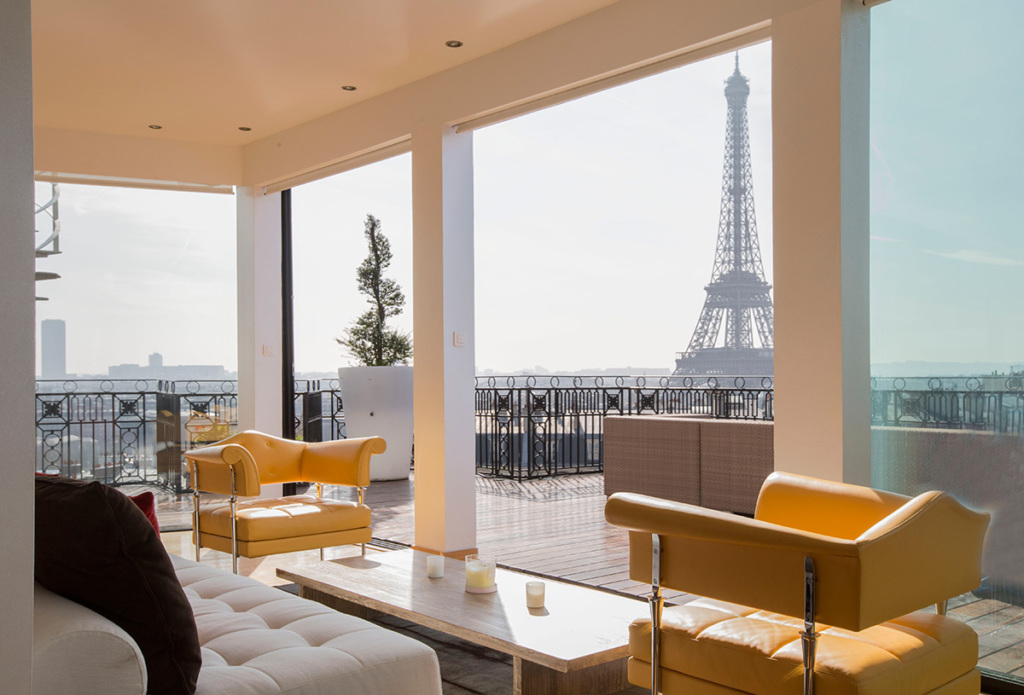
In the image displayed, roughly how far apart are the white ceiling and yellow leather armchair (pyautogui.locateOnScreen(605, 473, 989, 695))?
3010 millimetres

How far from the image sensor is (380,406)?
8.38 metres

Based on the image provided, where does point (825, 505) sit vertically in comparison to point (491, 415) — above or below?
above

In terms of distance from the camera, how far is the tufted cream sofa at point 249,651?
154cm

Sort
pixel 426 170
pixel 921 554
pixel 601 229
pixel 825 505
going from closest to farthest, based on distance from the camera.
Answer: pixel 921 554 → pixel 825 505 → pixel 426 170 → pixel 601 229

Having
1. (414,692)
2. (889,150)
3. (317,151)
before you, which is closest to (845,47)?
(889,150)

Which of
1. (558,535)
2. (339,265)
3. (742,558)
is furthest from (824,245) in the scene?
(339,265)

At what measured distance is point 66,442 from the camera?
272 inches

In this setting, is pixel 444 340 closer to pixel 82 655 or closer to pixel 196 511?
pixel 196 511

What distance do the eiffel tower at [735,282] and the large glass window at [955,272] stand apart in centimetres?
2027

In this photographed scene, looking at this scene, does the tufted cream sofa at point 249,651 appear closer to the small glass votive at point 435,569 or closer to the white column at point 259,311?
the small glass votive at point 435,569

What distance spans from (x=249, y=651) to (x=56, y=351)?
598 centimetres

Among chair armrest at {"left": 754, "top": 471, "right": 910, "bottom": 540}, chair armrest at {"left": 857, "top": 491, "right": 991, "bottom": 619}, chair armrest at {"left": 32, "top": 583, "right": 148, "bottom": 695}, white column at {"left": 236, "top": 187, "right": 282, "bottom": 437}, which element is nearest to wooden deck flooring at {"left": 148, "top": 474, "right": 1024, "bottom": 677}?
chair armrest at {"left": 754, "top": 471, "right": 910, "bottom": 540}

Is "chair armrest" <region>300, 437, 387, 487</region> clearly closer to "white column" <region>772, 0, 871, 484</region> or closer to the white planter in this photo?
"white column" <region>772, 0, 871, 484</region>

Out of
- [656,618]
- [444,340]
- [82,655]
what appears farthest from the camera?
[444,340]
